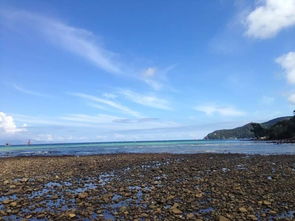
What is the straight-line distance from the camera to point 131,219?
1235cm

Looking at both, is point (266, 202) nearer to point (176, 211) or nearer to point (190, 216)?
point (190, 216)

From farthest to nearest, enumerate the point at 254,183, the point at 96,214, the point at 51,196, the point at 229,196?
the point at 254,183, the point at 51,196, the point at 229,196, the point at 96,214

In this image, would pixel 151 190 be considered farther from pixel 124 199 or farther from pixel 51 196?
pixel 51 196

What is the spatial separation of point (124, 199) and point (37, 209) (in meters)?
4.38

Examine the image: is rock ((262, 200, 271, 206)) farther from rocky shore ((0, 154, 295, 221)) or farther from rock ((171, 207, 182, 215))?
rock ((171, 207, 182, 215))

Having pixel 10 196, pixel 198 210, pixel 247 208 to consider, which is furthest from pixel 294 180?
pixel 10 196

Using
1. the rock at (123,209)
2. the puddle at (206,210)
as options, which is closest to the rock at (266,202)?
the puddle at (206,210)

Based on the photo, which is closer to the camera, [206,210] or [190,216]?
[190,216]

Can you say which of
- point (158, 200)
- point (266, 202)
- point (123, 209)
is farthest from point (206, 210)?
point (123, 209)

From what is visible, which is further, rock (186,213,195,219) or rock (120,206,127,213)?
rock (120,206,127,213)

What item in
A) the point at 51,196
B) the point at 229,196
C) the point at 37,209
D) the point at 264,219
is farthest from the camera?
the point at 51,196

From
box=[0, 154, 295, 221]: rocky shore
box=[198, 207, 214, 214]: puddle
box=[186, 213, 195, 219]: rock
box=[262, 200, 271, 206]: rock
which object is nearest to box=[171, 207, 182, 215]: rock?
box=[0, 154, 295, 221]: rocky shore

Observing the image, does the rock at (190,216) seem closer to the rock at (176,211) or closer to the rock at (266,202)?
the rock at (176,211)

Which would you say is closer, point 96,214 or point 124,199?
point 96,214
